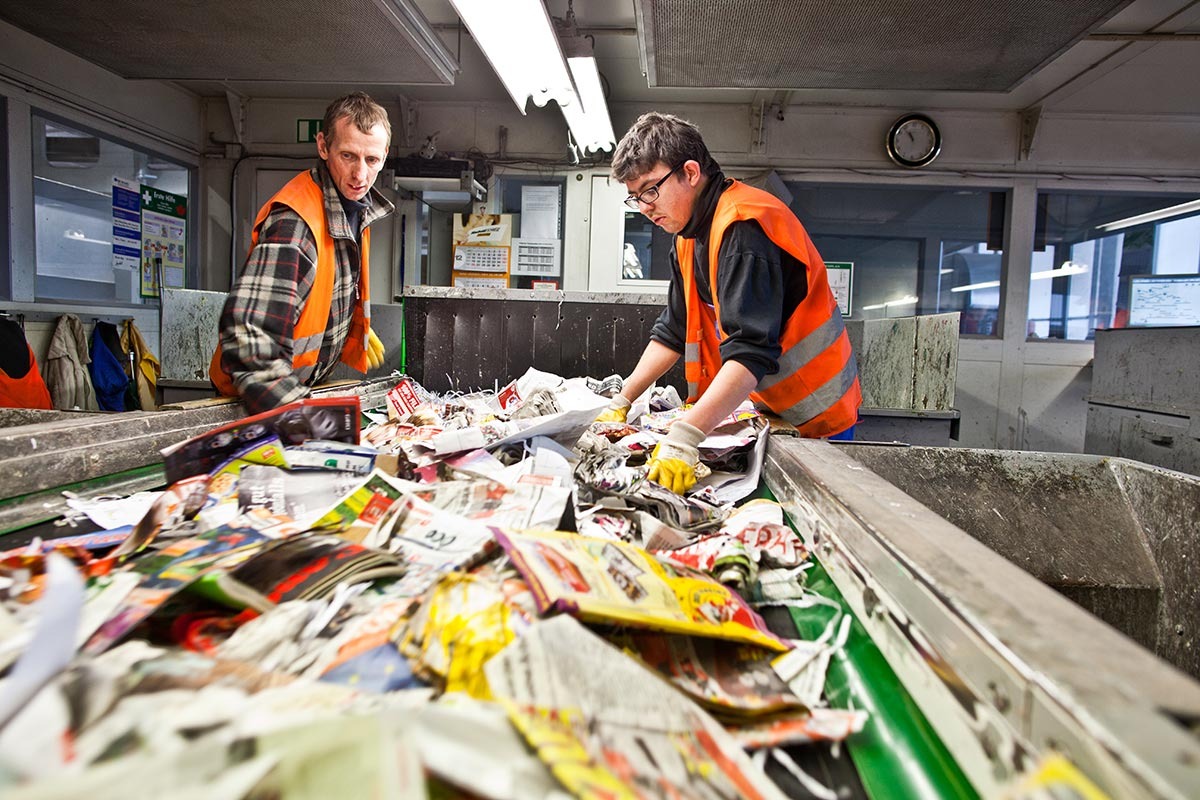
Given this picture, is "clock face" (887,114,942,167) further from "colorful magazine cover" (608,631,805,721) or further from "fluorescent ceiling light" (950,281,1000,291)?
"colorful magazine cover" (608,631,805,721)

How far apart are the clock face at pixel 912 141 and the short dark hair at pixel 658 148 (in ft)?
14.3

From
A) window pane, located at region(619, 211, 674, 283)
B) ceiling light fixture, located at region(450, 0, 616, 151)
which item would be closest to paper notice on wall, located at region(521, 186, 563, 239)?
window pane, located at region(619, 211, 674, 283)

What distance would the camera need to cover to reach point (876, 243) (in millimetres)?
6012

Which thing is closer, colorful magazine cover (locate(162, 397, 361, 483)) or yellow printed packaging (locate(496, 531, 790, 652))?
yellow printed packaging (locate(496, 531, 790, 652))

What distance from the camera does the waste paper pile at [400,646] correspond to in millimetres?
410

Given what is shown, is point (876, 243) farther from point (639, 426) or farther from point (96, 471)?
point (96, 471)

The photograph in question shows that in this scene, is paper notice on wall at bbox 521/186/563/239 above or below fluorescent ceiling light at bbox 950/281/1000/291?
above

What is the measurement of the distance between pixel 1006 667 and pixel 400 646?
51 centimetres

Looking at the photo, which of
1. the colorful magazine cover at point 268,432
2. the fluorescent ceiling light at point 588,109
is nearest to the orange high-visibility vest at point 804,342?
the colorful magazine cover at point 268,432

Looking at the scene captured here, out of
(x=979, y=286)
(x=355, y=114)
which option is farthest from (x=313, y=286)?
(x=979, y=286)

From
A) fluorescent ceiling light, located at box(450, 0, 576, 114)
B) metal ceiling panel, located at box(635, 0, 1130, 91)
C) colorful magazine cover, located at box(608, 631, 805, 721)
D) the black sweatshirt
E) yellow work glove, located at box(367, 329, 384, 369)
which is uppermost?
metal ceiling panel, located at box(635, 0, 1130, 91)

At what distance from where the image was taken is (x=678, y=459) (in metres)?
1.48

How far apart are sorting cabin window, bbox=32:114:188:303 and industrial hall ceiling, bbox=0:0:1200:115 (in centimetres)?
133

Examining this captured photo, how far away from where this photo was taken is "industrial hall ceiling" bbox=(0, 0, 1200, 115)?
9.40ft
